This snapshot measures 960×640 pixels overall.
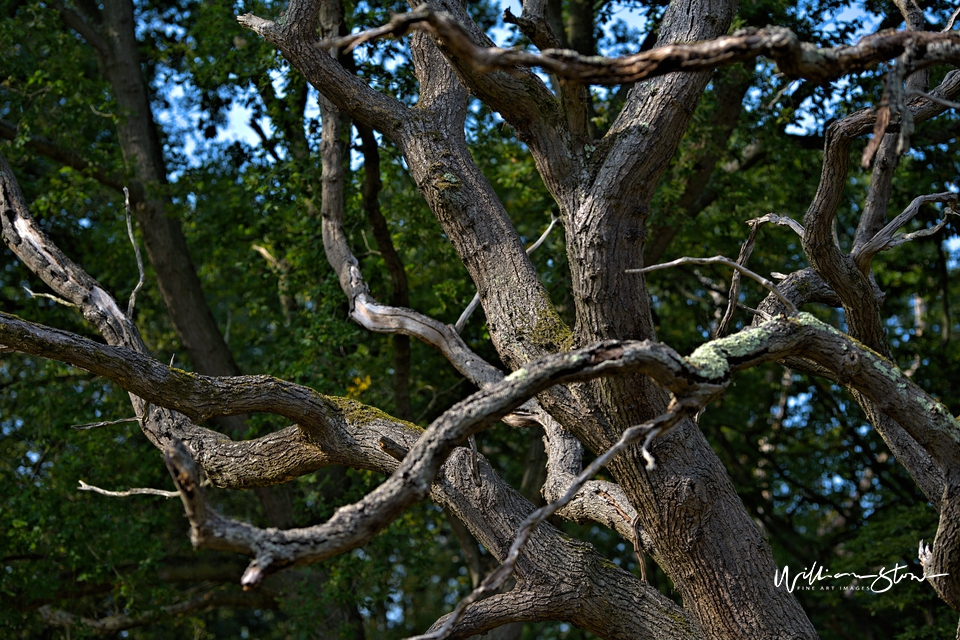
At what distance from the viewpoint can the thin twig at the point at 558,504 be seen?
2.56 metres

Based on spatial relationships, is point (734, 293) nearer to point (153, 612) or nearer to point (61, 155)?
point (61, 155)

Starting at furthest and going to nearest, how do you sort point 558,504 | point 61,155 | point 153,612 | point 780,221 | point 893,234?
point 153,612 → point 61,155 → point 780,221 → point 893,234 → point 558,504

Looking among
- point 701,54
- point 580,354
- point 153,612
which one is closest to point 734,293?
point 580,354

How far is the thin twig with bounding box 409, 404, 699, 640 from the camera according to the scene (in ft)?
8.39

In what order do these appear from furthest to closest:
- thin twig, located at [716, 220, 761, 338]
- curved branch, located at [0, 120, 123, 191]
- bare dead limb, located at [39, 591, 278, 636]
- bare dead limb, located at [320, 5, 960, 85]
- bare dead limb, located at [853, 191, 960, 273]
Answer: bare dead limb, located at [39, 591, 278, 636], curved branch, located at [0, 120, 123, 191], bare dead limb, located at [853, 191, 960, 273], thin twig, located at [716, 220, 761, 338], bare dead limb, located at [320, 5, 960, 85]

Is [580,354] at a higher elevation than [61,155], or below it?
below

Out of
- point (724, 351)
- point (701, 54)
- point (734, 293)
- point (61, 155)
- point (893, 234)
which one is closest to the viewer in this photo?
point (701, 54)

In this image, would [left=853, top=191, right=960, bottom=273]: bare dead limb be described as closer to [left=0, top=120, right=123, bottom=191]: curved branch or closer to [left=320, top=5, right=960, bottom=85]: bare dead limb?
[left=320, top=5, right=960, bottom=85]: bare dead limb

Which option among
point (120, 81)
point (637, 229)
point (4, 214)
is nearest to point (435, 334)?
point (637, 229)

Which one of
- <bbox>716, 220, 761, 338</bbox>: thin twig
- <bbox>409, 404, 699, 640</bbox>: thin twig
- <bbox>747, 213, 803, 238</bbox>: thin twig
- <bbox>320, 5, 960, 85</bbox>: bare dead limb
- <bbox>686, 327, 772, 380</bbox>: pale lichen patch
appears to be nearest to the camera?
<bbox>320, 5, 960, 85</bbox>: bare dead limb

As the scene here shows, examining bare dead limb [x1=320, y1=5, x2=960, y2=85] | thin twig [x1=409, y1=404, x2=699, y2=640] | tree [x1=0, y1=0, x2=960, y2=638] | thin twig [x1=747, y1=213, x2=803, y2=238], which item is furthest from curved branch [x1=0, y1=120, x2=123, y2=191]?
thin twig [x1=409, y1=404, x2=699, y2=640]

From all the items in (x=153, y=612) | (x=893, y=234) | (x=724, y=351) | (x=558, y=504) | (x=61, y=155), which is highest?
(x=61, y=155)

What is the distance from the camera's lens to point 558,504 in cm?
262

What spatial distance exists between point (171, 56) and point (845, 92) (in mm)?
6901
